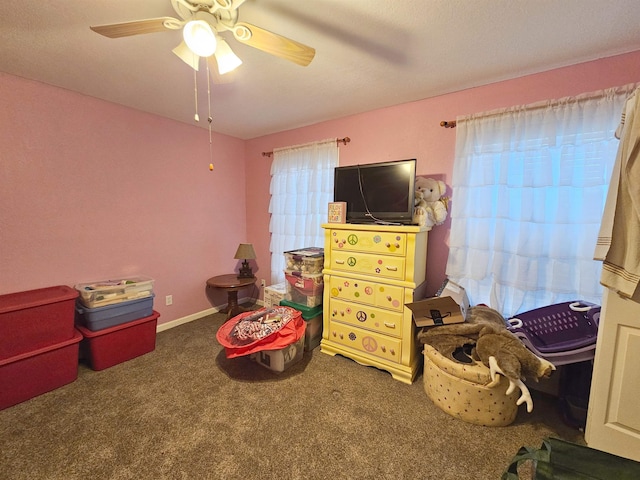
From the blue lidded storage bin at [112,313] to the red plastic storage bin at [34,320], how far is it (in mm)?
134

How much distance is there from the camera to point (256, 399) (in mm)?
1687

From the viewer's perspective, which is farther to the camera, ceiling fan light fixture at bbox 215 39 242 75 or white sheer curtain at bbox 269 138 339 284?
white sheer curtain at bbox 269 138 339 284

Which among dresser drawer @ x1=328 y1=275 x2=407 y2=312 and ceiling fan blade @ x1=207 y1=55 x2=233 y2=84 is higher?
ceiling fan blade @ x1=207 y1=55 x2=233 y2=84

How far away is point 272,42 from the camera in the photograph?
1.16 m

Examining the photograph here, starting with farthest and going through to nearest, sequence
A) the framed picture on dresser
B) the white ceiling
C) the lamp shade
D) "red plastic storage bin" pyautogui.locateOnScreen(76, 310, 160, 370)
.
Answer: the lamp shade → the framed picture on dresser → "red plastic storage bin" pyautogui.locateOnScreen(76, 310, 160, 370) → the white ceiling

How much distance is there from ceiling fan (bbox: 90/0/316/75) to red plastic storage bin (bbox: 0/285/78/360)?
177cm

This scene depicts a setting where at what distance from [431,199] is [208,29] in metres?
1.84

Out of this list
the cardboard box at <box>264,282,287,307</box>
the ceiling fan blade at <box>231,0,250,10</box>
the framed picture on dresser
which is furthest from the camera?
the cardboard box at <box>264,282,287,307</box>

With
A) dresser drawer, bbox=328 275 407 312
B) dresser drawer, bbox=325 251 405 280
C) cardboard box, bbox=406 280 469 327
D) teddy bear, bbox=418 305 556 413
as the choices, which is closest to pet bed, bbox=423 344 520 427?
teddy bear, bbox=418 305 556 413

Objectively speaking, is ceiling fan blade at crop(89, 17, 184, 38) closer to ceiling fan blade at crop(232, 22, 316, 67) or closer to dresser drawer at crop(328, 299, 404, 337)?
ceiling fan blade at crop(232, 22, 316, 67)

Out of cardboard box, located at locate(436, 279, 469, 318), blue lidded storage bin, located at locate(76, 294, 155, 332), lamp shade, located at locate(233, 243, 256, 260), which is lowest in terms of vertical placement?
blue lidded storage bin, located at locate(76, 294, 155, 332)

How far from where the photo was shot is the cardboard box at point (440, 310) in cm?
167

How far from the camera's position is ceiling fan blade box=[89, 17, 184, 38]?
104cm

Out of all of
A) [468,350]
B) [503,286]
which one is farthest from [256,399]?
[503,286]
